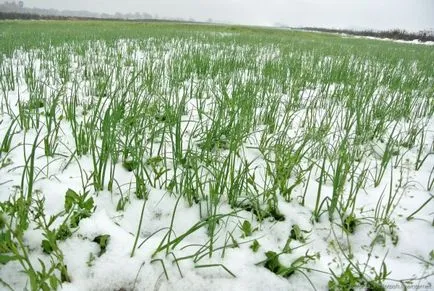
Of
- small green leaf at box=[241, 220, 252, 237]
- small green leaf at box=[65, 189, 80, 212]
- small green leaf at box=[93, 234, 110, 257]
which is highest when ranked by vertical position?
small green leaf at box=[65, 189, 80, 212]

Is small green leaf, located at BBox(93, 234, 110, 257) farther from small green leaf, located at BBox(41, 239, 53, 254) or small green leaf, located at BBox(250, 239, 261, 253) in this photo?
small green leaf, located at BBox(250, 239, 261, 253)

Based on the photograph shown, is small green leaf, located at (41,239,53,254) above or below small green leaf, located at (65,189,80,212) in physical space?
below

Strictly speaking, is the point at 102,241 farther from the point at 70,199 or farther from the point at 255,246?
the point at 255,246

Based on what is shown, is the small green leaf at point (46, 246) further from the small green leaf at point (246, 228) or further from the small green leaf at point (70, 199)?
the small green leaf at point (246, 228)

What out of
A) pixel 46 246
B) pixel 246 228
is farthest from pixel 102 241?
pixel 246 228

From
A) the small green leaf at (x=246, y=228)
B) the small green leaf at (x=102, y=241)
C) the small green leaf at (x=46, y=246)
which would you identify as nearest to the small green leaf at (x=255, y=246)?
the small green leaf at (x=246, y=228)

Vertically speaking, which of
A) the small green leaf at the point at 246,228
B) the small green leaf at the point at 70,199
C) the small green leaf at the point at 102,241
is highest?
the small green leaf at the point at 70,199

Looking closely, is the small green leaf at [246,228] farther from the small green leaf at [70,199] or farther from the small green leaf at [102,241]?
the small green leaf at [70,199]

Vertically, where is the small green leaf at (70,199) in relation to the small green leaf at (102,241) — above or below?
above

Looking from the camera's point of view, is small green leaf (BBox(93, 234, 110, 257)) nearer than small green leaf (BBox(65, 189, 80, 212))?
Yes

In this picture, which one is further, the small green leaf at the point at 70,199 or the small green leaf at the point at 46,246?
the small green leaf at the point at 70,199

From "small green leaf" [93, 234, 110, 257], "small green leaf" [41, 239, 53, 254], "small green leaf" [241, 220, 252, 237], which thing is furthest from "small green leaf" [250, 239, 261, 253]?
"small green leaf" [41, 239, 53, 254]

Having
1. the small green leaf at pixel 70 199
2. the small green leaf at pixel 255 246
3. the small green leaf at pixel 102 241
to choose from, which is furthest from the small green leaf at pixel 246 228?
the small green leaf at pixel 70 199

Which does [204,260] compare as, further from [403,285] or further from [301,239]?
[403,285]
